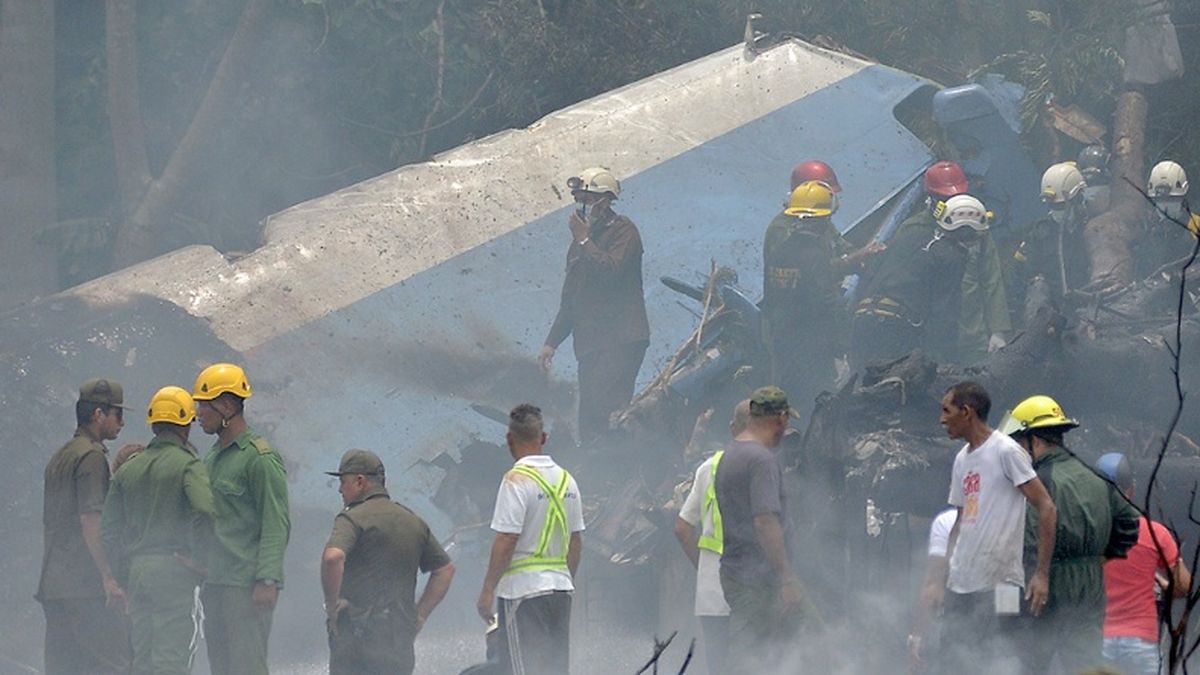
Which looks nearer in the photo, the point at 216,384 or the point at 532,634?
the point at 532,634

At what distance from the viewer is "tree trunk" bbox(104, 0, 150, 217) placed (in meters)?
13.1

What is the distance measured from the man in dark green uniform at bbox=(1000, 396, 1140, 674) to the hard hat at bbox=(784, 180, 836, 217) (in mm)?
4021

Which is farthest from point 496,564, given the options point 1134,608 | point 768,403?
point 1134,608

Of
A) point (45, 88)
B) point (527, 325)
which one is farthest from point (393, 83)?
point (527, 325)

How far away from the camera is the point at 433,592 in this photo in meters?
6.54

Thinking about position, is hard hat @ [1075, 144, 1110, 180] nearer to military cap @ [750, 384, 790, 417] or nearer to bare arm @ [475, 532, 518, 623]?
military cap @ [750, 384, 790, 417]

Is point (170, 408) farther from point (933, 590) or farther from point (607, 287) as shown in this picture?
point (607, 287)

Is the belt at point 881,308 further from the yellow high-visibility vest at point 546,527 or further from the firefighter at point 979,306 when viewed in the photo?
the yellow high-visibility vest at point 546,527

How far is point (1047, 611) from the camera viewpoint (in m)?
5.94

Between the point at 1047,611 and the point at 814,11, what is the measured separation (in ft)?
28.3

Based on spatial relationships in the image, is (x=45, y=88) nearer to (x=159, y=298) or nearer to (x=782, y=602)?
(x=159, y=298)

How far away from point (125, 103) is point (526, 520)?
8102mm

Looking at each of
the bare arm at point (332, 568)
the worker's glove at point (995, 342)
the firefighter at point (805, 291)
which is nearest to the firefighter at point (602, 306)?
the firefighter at point (805, 291)

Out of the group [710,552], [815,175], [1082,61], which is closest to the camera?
[710,552]
